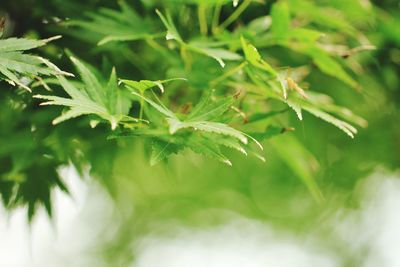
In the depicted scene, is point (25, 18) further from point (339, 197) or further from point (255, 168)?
point (339, 197)

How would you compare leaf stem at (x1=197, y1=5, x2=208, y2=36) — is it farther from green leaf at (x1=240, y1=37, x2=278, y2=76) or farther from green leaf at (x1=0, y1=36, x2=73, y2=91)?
green leaf at (x1=0, y1=36, x2=73, y2=91)

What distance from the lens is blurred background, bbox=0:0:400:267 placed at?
1010mm

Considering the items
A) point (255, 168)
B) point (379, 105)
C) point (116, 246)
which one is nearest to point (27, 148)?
point (379, 105)

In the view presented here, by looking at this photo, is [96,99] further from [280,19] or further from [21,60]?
[280,19]

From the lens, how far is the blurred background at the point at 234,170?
1010 millimetres

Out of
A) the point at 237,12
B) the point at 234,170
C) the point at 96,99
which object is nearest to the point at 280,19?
the point at 237,12

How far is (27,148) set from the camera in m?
0.96

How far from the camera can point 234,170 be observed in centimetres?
166

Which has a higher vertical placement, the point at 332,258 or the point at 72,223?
the point at 72,223

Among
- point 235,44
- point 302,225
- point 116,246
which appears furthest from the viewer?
point 116,246

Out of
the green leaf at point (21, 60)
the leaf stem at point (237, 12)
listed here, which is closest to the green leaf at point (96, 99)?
the green leaf at point (21, 60)

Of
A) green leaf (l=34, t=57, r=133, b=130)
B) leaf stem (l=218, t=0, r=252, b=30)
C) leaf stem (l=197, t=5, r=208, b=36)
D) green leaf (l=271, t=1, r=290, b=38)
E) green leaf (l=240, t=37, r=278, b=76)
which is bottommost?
green leaf (l=34, t=57, r=133, b=130)

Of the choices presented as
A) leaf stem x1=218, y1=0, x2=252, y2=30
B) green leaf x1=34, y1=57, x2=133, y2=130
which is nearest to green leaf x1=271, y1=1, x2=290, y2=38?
leaf stem x1=218, y1=0, x2=252, y2=30

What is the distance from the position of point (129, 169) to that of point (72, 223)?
179 centimetres
